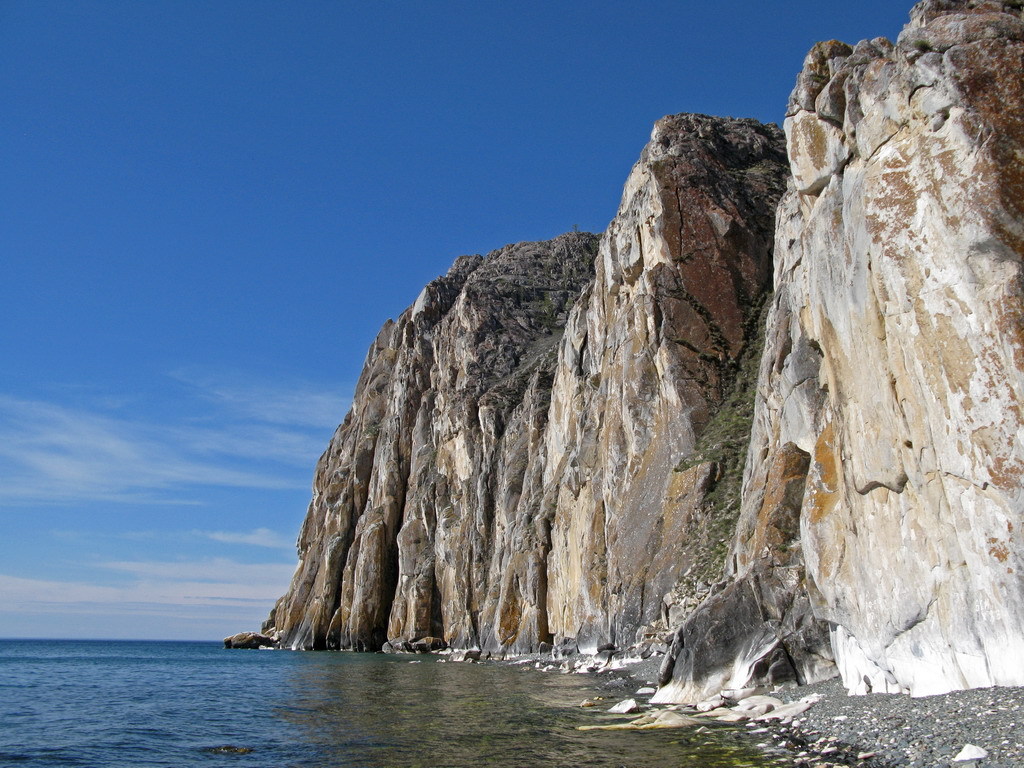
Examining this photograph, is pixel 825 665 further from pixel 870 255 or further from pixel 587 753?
pixel 870 255

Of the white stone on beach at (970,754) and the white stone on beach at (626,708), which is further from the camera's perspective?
the white stone on beach at (626,708)

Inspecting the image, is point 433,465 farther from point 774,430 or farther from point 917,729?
point 917,729

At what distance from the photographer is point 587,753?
1972 centimetres

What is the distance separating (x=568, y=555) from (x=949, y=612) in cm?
4681

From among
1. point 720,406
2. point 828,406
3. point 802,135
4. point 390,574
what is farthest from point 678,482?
point 390,574

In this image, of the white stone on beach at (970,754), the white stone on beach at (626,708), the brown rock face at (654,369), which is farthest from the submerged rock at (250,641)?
the white stone on beach at (970,754)

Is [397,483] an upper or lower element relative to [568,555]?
upper

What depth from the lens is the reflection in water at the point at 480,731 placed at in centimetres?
1897

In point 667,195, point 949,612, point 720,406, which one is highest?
point 667,195

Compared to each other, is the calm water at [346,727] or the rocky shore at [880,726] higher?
the rocky shore at [880,726]

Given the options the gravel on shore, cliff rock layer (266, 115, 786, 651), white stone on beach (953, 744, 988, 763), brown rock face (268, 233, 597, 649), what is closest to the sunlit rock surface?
the gravel on shore

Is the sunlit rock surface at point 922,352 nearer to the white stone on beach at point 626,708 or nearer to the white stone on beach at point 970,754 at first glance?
the white stone on beach at point 970,754

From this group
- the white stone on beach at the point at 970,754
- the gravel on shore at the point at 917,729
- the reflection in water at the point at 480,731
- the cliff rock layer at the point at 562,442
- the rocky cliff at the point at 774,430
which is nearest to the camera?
the white stone on beach at the point at 970,754

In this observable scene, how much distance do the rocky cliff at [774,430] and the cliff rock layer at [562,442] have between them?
33 cm
